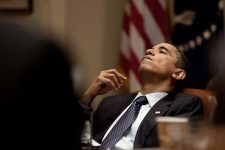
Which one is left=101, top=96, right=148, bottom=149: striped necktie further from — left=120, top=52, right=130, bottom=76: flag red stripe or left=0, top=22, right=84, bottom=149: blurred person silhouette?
left=0, top=22, right=84, bottom=149: blurred person silhouette

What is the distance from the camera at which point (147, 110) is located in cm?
234

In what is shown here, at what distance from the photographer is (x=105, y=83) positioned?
2.40 metres

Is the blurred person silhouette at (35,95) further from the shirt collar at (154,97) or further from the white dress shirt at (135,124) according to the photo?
the shirt collar at (154,97)

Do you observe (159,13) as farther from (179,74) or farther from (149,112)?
(149,112)

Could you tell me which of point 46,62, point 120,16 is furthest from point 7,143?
point 120,16

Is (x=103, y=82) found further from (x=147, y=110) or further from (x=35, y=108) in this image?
(x=35, y=108)

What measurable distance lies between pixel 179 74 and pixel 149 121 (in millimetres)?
383

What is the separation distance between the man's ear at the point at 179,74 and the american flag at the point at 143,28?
71 centimetres

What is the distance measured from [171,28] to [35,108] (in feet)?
8.06

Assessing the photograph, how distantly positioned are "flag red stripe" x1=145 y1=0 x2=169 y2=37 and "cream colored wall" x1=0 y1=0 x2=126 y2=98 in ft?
1.00

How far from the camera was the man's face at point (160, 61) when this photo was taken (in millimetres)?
2420

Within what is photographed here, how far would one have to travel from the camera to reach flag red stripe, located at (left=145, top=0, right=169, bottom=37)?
10.4ft

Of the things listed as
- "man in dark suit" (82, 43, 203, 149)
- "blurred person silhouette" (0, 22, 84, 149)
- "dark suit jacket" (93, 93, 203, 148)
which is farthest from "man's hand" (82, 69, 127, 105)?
"blurred person silhouette" (0, 22, 84, 149)

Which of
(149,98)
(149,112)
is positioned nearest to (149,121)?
(149,112)
